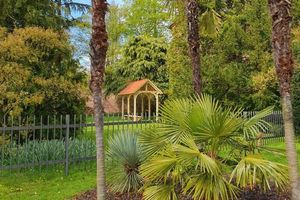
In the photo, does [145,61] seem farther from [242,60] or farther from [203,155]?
[203,155]

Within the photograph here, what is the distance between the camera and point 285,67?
5188mm

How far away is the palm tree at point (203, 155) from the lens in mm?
5473

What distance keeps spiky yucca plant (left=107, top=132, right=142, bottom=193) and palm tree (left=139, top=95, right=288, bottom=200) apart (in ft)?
1.73

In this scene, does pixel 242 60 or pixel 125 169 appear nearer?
pixel 125 169

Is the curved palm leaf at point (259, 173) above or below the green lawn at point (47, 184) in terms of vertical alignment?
above

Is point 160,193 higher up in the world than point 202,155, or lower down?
lower down

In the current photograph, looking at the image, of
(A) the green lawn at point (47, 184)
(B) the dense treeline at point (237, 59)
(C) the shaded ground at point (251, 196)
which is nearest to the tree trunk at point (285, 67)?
(C) the shaded ground at point (251, 196)

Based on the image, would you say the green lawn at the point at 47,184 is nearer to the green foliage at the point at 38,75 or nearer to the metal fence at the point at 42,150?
the metal fence at the point at 42,150

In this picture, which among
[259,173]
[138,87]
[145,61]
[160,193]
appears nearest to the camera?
[259,173]

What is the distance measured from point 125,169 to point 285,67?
11.5ft

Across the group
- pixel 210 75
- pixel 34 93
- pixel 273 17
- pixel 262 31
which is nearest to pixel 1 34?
pixel 34 93

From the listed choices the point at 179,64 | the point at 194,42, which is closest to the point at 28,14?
the point at 194,42

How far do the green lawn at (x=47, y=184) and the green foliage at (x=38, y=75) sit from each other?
7.69 feet

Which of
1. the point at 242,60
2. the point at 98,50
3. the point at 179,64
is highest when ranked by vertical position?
the point at 242,60
